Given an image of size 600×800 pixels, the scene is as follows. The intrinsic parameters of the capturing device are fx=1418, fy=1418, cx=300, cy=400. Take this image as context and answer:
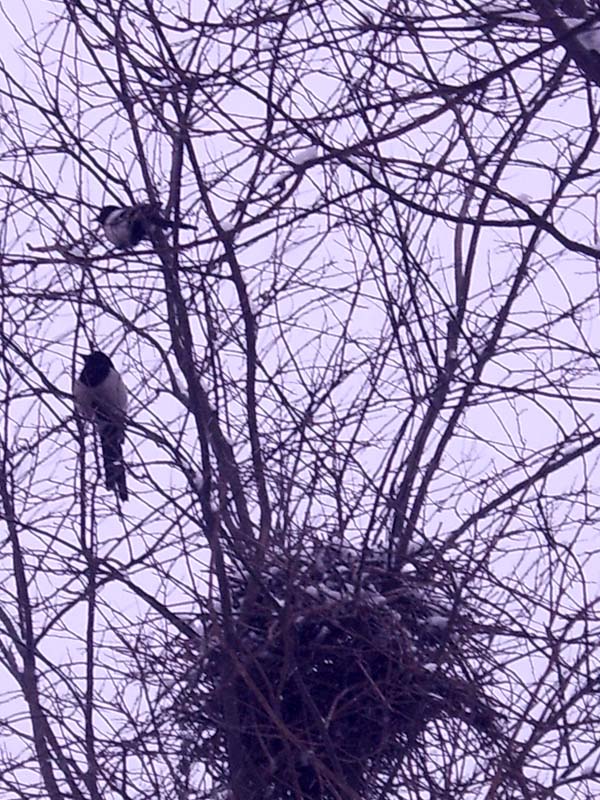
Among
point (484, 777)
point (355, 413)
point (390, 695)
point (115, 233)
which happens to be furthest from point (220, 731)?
point (115, 233)

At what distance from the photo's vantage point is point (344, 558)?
13.0 ft

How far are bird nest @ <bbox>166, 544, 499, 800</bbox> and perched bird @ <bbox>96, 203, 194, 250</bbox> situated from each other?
110 centimetres

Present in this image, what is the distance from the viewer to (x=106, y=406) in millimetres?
4934

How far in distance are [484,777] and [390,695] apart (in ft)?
1.13

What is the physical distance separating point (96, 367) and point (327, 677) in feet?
5.94

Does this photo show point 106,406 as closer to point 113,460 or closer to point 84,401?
point 84,401

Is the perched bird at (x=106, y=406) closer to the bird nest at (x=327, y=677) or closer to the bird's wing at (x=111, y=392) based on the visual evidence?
the bird's wing at (x=111, y=392)

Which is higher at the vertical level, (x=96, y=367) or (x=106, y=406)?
(x=96, y=367)

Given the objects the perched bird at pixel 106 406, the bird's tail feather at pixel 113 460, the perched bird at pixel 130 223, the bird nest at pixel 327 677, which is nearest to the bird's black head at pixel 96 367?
the perched bird at pixel 106 406

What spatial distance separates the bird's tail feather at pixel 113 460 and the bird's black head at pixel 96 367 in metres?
0.29

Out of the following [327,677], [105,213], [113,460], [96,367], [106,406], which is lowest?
[327,677]

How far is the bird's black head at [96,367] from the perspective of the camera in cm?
509

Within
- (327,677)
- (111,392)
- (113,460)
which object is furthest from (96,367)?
(327,677)

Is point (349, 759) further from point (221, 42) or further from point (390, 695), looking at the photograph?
point (221, 42)
